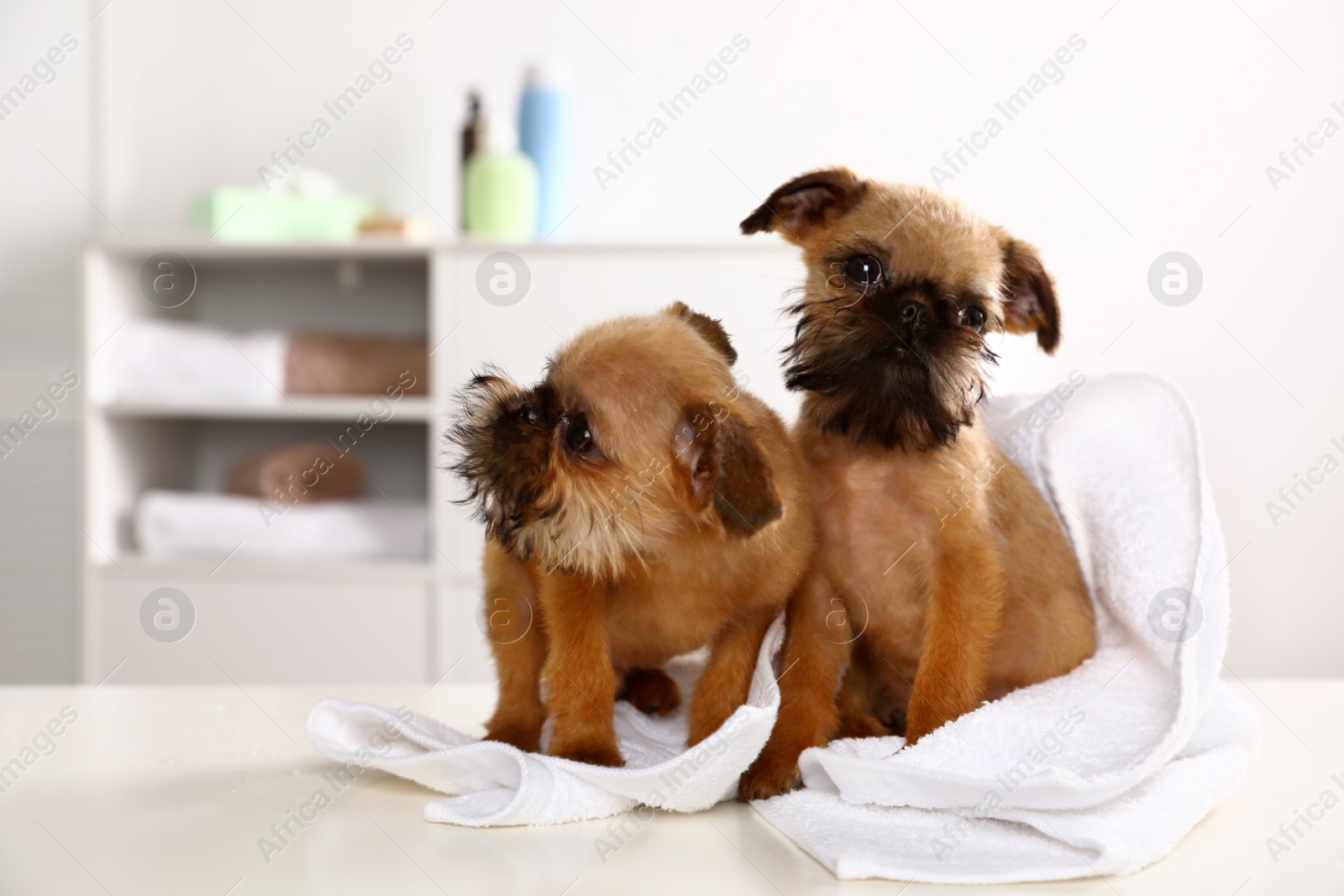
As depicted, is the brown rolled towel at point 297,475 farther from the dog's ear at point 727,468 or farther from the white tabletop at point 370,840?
the dog's ear at point 727,468

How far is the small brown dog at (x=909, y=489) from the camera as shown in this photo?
1.23 m

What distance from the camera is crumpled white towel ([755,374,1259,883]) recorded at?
1.01 metres

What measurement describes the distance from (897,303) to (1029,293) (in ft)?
1.10

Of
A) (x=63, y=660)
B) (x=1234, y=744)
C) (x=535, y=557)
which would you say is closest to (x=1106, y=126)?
(x=1234, y=744)

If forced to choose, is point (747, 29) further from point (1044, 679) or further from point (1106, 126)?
point (1044, 679)

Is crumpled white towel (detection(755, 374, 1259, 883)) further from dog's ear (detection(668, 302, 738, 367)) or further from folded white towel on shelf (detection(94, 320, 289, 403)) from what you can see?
folded white towel on shelf (detection(94, 320, 289, 403))

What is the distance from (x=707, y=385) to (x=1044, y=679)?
1.95ft

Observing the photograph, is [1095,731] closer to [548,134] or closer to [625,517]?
[625,517]

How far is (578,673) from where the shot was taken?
125cm

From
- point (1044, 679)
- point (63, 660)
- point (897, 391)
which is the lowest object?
point (63, 660)

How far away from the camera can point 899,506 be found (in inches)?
52.7

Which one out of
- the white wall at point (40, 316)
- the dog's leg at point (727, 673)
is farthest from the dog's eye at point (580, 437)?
the white wall at point (40, 316)

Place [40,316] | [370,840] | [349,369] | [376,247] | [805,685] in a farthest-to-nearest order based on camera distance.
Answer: [40,316] → [349,369] → [376,247] → [805,685] → [370,840]

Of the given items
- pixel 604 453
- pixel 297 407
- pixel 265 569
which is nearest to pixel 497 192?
pixel 297 407
